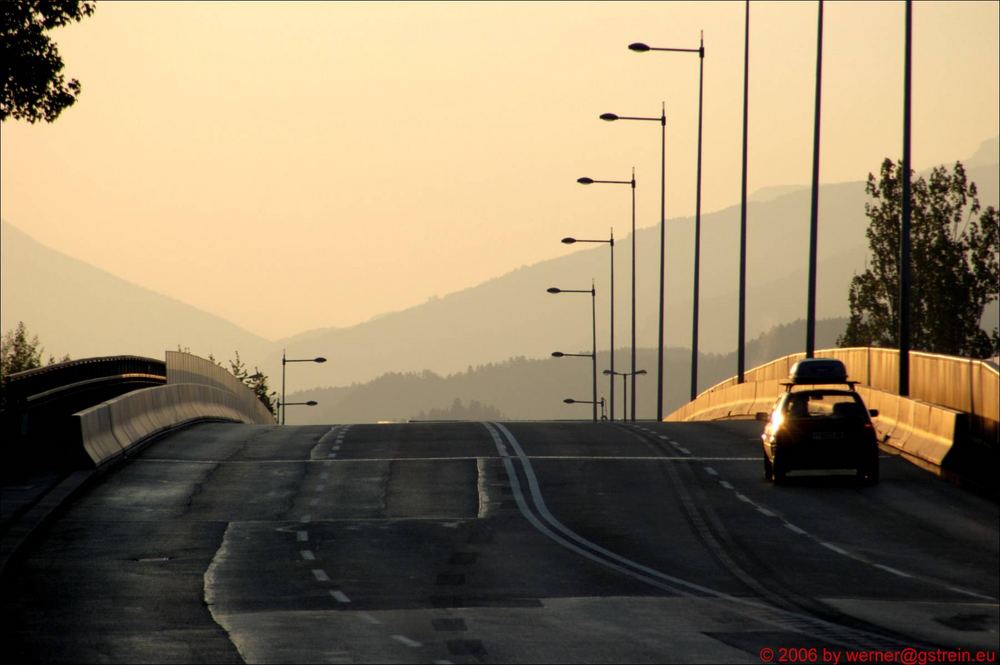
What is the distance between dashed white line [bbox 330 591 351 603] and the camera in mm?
17953

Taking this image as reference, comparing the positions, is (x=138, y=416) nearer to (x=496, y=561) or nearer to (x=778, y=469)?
Answer: (x=778, y=469)

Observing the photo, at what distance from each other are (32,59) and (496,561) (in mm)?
13756

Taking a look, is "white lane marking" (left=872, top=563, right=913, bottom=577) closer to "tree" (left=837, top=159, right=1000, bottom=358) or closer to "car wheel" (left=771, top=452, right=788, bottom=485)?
"car wheel" (left=771, top=452, right=788, bottom=485)

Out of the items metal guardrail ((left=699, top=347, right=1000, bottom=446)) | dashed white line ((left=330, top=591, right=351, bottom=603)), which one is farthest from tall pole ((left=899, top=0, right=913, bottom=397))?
dashed white line ((left=330, top=591, right=351, bottom=603))

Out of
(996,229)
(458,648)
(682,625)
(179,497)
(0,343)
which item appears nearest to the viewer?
(458,648)

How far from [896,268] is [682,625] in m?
89.0

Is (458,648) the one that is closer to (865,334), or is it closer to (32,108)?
(32,108)

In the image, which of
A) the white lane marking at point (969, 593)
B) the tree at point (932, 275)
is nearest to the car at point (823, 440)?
the white lane marking at point (969, 593)

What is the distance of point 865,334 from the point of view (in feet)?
338

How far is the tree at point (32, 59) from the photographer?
29.8 m

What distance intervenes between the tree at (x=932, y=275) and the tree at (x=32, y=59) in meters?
70.6

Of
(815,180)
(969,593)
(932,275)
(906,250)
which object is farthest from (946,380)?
(932,275)

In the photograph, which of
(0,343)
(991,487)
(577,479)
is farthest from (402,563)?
(0,343)

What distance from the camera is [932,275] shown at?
98.9 m
